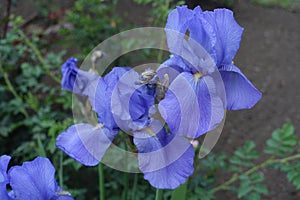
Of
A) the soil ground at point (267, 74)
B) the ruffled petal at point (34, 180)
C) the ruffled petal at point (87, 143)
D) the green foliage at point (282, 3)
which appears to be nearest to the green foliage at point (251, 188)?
the soil ground at point (267, 74)

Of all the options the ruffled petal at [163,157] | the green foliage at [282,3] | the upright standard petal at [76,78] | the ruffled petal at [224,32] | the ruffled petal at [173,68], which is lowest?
the green foliage at [282,3]

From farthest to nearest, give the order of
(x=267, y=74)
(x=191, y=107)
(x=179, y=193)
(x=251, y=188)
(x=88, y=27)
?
(x=267, y=74) → (x=88, y=27) → (x=251, y=188) → (x=179, y=193) → (x=191, y=107)

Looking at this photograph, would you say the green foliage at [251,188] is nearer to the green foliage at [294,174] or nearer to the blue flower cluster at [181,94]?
the green foliage at [294,174]

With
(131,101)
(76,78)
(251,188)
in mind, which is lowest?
(251,188)

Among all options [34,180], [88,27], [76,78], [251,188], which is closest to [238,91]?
[34,180]

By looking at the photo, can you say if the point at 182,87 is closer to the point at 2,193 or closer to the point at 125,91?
the point at 125,91

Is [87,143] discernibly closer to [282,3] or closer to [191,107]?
[191,107]

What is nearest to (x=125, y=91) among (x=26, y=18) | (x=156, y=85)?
(x=156, y=85)
